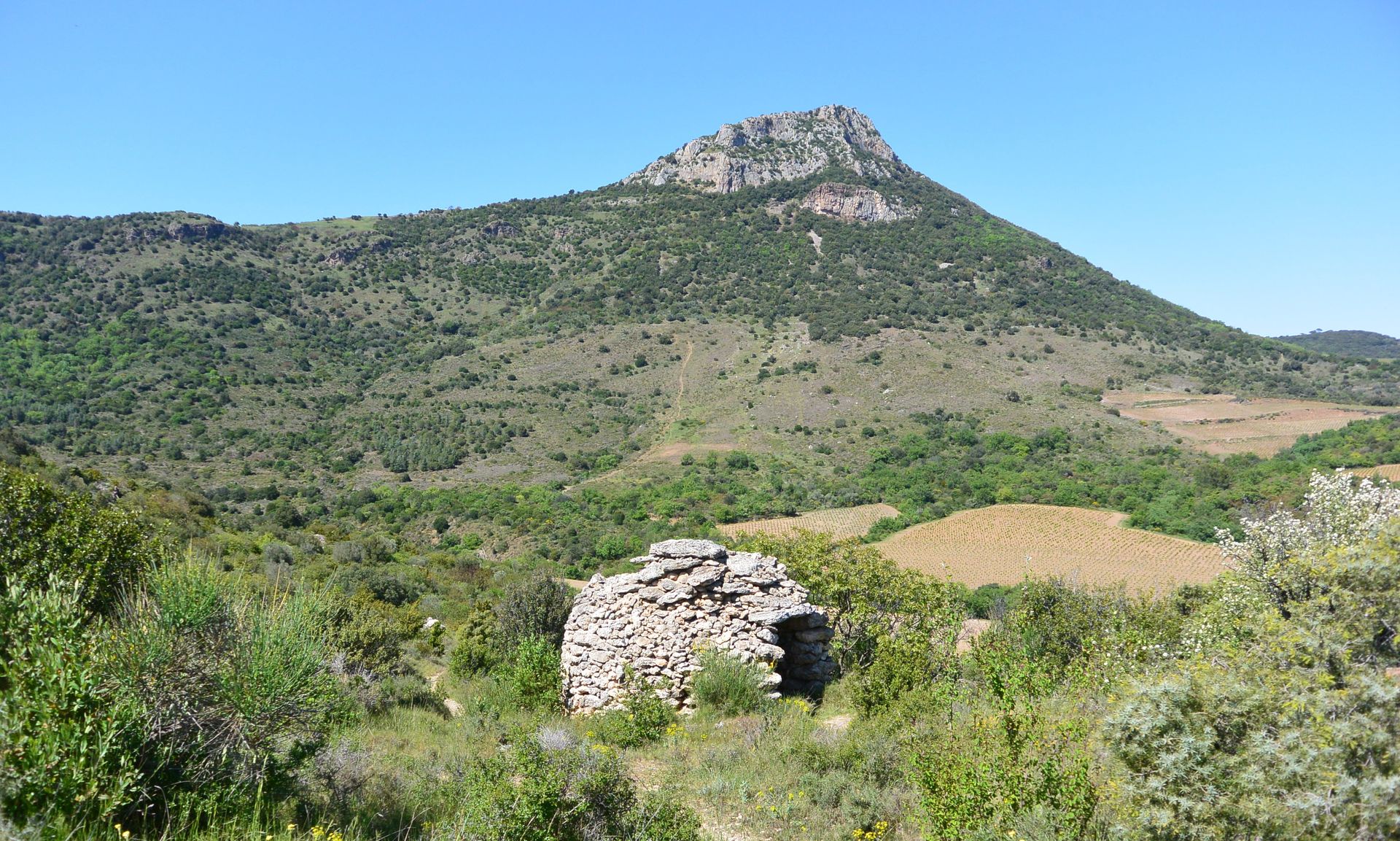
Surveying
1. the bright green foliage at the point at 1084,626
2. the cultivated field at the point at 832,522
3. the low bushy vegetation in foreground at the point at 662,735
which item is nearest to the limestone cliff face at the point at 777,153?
the cultivated field at the point at 832,522

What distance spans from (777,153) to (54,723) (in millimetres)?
130463

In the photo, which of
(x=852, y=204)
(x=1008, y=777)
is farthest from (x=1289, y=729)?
(x=852, y=204)

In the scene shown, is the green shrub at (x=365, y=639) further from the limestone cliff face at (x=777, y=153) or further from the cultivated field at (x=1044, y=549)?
the limestone cliff face at (x=777, y=153)

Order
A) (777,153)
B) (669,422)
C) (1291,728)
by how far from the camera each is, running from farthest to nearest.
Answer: (777,153)
(669,422)
(1291,728)

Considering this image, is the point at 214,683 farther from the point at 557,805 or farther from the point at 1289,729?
the point at 1289,729

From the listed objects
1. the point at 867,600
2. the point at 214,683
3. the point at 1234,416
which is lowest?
the point at 867,600

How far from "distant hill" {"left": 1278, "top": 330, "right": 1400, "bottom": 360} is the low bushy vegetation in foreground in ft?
522

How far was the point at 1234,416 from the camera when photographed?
61.2 meters

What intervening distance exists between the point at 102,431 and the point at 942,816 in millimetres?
61299

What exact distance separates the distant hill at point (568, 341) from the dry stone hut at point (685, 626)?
40.5m

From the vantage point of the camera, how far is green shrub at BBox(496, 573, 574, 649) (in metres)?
15.7

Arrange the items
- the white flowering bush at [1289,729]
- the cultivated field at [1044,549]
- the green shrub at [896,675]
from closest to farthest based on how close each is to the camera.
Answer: the white flowering bush at [1289,729], the green shrub at [896,675], the cultivated field at [1044,549]

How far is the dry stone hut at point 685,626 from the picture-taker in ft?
40.4

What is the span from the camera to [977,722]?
7238 millimetres
